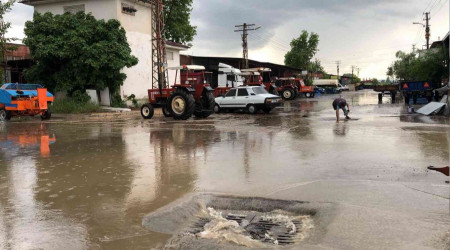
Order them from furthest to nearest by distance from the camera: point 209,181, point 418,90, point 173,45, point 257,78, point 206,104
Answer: point 173,45 < point 257,78 < point 418,90 < point 206,104 < point 209,181

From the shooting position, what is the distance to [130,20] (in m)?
27.0

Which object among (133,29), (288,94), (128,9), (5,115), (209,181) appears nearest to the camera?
(209,181)

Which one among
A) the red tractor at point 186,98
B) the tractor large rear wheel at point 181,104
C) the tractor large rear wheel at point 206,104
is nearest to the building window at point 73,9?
the red tractor at point 186,98

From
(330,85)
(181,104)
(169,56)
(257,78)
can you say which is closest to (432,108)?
(181,104)

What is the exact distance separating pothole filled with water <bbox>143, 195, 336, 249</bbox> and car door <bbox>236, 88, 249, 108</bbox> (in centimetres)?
1736

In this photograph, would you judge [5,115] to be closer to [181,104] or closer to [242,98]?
[181,104]

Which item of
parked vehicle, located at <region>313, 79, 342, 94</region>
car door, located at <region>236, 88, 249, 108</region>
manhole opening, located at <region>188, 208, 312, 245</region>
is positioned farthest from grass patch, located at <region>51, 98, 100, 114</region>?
parked vehicle, located at <region>313, 79, 342, 94</region>

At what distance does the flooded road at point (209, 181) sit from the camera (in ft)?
13.9

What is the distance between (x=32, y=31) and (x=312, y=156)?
69.8ft

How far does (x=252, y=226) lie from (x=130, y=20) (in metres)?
24.9

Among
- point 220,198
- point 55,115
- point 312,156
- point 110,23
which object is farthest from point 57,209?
point 110,23

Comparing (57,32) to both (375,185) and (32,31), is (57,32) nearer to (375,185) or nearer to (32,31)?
(32,31)

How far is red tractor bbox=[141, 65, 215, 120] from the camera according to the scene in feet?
60.7

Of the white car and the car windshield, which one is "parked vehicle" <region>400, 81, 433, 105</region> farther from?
the car windshield
